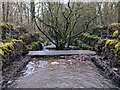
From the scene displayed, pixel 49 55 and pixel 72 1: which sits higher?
pixel 72 1

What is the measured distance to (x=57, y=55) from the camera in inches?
288

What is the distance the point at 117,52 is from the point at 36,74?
2.16m

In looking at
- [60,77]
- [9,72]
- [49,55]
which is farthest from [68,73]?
[49,55]

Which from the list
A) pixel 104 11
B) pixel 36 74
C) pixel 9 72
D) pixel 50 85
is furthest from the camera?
pixel 104 11

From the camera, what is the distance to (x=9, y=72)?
420cm

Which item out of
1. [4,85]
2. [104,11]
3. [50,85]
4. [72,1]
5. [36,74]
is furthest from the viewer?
[104,11]

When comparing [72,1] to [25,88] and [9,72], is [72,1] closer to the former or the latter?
[9,72]

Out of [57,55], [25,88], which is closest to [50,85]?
[25,88]

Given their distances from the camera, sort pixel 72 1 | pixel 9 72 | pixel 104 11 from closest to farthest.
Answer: pixel 9 72
pixel 72 1
pixel 104 11

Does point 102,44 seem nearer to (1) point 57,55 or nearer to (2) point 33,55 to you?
(1) point 57,55

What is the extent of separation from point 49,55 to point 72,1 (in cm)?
356

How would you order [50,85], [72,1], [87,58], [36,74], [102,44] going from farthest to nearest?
[72,1]
[102,44]
[87,58]
[36,74]
[50,85]

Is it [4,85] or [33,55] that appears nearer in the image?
[4,85]

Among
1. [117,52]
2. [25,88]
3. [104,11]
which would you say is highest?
→ [104,11]
